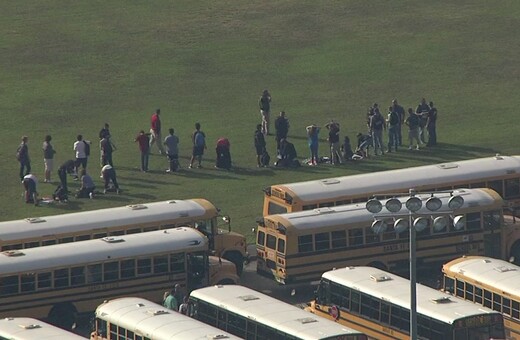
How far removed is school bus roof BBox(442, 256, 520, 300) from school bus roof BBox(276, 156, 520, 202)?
6.70 meters

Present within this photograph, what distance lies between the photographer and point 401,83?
84.2 meters

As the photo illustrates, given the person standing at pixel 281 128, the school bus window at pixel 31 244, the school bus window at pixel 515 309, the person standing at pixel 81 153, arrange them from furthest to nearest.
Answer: the person standing at pixel 281 128 < the person standing at pixel 81 153 < the school bus window at pixel 31 244 < the school bus window at pixel 515 309

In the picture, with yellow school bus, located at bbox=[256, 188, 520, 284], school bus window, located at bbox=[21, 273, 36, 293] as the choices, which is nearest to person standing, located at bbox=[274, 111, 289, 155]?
yellow school bus, located at bbox=[256, 188, 520, 284]

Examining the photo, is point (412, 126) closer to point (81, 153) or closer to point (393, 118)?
point (393, 118)

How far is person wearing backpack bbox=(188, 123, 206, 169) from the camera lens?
2825 inches

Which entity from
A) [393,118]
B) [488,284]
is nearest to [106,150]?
[393,118]

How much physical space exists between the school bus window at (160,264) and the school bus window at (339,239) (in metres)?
5.67

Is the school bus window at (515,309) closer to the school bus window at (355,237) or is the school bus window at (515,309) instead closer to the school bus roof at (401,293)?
the school bus roof at (401,293)

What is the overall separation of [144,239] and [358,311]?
770 centimetres

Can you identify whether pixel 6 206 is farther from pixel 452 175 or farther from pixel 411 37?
pixel 411 37

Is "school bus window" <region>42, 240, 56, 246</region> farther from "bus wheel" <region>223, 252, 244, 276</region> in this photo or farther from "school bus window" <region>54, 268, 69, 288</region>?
"bus wheel" <region>223, 252, 244, 276</region>

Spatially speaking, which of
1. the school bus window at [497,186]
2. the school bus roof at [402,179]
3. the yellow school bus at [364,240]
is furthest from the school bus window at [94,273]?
the school bus window at [497,186]

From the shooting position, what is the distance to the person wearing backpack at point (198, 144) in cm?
7175

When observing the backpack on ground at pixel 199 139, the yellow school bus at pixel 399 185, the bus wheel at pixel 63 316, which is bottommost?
the bus wheel at pixel 63 316
